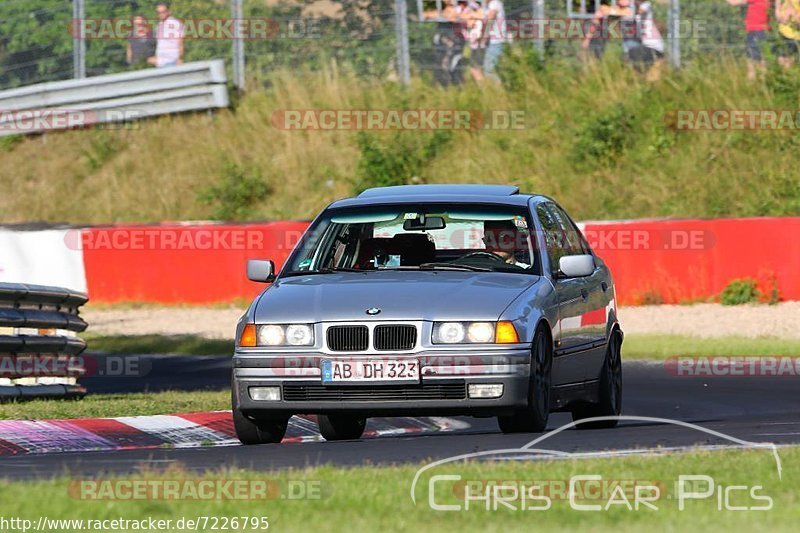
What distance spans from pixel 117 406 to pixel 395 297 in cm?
359

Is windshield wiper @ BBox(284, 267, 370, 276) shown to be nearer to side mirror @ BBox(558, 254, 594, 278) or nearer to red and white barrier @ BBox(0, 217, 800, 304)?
side mirror @ BBox(558, 254, 594, 278)

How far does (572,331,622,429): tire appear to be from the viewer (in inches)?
413

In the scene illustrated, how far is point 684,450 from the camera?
8.05 meters

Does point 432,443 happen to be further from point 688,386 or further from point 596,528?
point 688,386

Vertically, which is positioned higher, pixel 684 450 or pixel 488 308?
pixel 488 308

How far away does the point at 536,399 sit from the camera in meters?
Answer: 8.93

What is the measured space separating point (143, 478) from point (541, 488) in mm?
1574

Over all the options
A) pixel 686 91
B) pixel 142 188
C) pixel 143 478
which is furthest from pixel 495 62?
pixel 143 478

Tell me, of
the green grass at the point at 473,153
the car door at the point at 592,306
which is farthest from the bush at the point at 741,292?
the car door at the point at 592,306

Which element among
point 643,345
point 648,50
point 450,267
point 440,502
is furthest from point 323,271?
point 648,50

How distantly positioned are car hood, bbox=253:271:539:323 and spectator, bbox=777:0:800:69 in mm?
18400

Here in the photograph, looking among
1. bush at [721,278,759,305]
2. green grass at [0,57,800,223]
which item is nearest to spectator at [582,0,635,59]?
green grass at [0,57,800,223]

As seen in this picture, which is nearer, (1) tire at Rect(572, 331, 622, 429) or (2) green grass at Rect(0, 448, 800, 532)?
(2) green grass at Rect(0, 448, 800, 532)

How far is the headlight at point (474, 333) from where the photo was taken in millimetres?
8750
